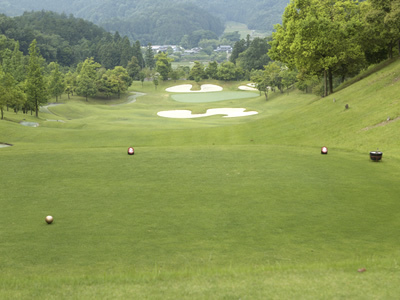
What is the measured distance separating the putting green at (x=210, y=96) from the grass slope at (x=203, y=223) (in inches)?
3412

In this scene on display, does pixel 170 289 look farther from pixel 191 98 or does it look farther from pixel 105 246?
pixel 191 98

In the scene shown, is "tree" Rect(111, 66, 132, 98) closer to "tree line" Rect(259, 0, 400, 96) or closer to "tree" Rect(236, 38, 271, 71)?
"tree" Rect(236, 38, 271, 71)

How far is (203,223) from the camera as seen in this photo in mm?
15375

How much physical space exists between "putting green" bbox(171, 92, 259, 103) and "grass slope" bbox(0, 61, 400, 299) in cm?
8667

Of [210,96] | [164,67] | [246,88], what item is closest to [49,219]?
[210,96]

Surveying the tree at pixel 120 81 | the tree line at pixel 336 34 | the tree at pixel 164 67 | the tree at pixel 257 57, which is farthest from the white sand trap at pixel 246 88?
the tree line at pixel 336 34

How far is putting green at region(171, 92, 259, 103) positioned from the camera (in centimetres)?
11707

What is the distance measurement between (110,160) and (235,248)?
14.0 m

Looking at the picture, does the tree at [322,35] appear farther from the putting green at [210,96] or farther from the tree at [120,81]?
the tree at [120,81]

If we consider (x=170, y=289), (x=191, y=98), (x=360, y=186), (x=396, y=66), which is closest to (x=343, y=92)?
(x=396, y=66)

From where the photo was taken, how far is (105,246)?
44.1 ft

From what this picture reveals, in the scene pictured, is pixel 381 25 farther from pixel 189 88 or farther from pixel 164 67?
pixel 164 67

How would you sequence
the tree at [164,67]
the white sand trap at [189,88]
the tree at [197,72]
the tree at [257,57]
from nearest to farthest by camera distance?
1. the white sand trap at [189,88]
2. the tree at [164,67]
3. the tree at [197,72]
4. the tree at [257,57]

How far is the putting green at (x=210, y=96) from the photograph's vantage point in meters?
117
